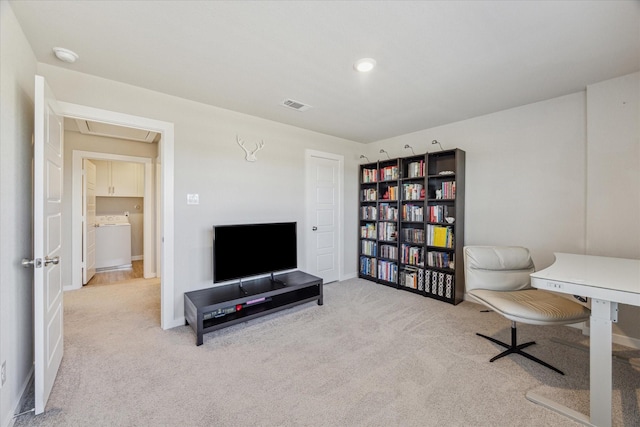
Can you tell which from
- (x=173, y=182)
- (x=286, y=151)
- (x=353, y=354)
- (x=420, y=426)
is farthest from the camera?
(x=286, y=151)

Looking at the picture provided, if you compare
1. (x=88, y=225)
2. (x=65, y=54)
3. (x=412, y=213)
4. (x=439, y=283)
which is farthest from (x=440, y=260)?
(x=88, y=225)

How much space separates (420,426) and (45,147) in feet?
9.15

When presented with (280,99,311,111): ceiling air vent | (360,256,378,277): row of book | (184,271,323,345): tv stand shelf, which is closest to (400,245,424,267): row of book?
(360,256,378,277): row of book

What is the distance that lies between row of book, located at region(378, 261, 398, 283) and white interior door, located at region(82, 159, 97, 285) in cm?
458

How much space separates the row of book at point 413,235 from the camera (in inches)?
150

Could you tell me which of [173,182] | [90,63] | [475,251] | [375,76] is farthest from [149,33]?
[475,251]

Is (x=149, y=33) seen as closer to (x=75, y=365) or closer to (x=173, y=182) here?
(x=173, y=182)

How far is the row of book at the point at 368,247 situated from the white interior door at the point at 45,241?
375cm

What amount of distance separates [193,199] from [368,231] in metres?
2.80

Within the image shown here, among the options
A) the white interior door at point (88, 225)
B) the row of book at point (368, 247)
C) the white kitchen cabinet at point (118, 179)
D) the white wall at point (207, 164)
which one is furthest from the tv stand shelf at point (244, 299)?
the white kitchen cabinet at point (118, 179)

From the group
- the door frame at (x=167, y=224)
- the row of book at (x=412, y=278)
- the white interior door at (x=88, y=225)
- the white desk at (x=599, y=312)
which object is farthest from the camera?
the white interior door at (x=88, y=225)

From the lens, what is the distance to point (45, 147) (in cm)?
164

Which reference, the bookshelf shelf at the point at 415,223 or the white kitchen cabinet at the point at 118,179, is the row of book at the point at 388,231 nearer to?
the bookshelf shelf at the point at 415,223

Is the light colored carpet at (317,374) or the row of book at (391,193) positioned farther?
the row of book at (391,193)
